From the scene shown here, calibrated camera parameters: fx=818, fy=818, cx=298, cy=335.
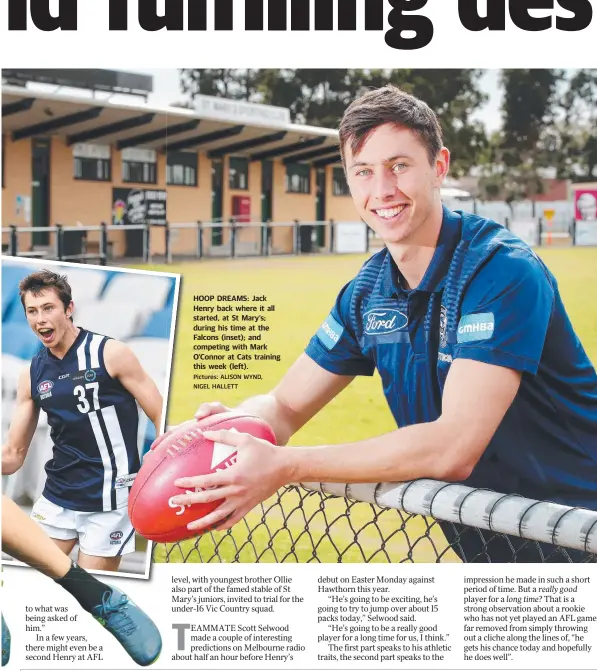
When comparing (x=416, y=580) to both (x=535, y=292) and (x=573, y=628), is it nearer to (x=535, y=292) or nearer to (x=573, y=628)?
(x=573, y=628)

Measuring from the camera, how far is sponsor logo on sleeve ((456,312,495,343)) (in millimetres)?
1704

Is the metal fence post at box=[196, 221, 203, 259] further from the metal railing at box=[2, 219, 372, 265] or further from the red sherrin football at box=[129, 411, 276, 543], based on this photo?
the red sherrin football at box=[129, 411, 276, 543]

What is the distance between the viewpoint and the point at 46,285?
8.46 feet

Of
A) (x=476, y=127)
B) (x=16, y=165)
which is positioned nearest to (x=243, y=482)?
(x=476, y=127)

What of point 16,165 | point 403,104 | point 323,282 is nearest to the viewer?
point 403,104

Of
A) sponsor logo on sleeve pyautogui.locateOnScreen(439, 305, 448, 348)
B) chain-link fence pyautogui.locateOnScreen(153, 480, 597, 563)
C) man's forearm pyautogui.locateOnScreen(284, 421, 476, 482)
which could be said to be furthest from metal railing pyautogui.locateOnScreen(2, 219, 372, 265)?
man's forearm pyautogui.locateOnScreen(284, 421, 476, 482)

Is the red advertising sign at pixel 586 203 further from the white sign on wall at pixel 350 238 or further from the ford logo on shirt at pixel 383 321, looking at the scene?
the ford logo on shirt at pixel 383 321

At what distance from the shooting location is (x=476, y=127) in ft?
10.3

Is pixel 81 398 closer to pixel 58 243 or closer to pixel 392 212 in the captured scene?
pixel 392 212

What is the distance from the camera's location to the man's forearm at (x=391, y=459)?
5.48 ft

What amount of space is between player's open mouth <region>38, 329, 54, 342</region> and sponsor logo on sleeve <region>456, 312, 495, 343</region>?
1358 millimetres

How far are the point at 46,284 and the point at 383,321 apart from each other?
1.16 meters

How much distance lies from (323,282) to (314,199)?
538 mm

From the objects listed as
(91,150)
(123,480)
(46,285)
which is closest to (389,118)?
(46,285)
